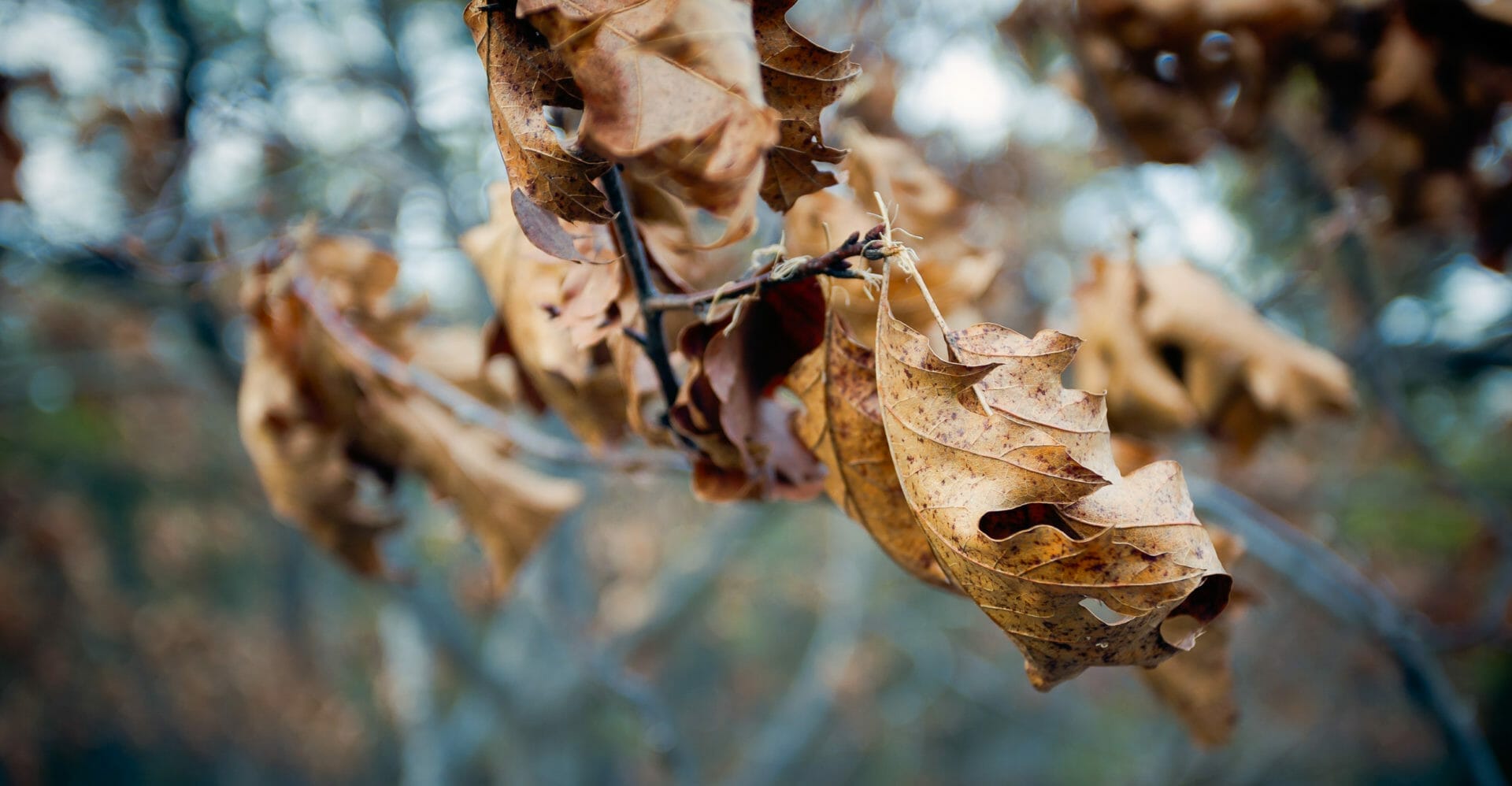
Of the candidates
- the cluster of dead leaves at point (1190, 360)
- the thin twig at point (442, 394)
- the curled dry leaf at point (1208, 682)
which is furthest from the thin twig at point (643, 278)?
the cluster of dead leaves at point (1190, 360)

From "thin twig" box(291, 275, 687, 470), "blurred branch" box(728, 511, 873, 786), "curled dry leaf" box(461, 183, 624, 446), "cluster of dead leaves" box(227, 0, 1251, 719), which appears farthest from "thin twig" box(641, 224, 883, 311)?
"blurred branch" box(728, 511, 873, 786)

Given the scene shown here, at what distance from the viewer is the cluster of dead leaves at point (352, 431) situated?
80 cm

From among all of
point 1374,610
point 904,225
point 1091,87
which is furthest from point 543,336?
point 1374,610

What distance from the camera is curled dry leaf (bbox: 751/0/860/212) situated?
0.39 m

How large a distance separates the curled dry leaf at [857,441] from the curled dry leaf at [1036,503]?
5cm

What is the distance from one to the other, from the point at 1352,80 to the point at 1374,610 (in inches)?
33.9

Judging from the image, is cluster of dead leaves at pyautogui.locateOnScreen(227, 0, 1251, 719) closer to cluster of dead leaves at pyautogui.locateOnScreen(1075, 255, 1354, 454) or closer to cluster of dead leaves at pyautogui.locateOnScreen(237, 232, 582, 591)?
cluster of dead leaves at pyautogui.locateOnScreen(237, 232, 582, 591)

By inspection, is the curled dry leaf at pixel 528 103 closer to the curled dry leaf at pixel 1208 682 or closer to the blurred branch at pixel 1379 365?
the curled dry leaf at pixel 1208 682

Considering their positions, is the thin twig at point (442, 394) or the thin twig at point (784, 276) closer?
the thin twig at point (784, 276)

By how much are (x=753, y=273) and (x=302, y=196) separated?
2.90m

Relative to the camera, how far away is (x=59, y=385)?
2.87 m

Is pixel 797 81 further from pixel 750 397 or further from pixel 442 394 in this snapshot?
pixel 442 394

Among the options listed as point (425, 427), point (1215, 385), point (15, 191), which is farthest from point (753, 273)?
point (15, 191)

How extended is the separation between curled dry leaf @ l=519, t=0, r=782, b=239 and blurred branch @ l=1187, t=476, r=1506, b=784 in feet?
3.52
